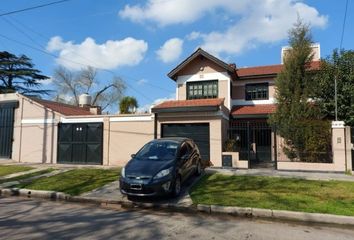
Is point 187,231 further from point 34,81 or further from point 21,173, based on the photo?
point 34,81

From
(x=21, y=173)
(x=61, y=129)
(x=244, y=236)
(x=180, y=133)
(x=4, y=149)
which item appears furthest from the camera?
(x=4, y=149)

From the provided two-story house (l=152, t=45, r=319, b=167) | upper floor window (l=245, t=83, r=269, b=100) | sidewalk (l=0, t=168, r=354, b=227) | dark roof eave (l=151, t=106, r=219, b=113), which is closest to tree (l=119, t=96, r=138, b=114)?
two-story house (l=152, t=45, r=319, b=167)

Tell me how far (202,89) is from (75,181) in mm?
10980

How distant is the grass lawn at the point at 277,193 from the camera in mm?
8734

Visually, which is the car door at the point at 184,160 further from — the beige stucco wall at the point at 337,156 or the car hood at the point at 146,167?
the beige stucco wall at the point at 337,156

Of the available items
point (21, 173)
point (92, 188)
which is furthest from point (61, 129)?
point (92, 188)

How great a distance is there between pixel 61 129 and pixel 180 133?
299 inches

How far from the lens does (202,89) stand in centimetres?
2123

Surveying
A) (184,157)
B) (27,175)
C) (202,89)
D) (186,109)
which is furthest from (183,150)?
(202,89)

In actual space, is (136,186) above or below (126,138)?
below

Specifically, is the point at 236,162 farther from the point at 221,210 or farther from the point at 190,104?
the point at 221,210

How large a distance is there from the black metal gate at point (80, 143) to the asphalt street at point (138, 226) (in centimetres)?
966

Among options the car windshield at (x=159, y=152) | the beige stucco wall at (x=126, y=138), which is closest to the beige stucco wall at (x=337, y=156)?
the car windshield at (x=159, y=152)

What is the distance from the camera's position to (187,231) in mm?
6770
